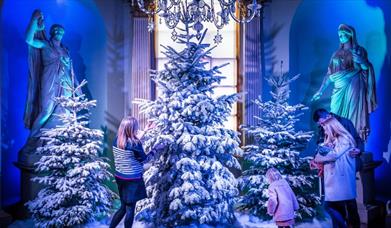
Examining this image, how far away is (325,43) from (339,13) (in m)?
0.57

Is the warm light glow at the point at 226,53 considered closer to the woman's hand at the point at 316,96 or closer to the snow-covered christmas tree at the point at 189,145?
the woman's hand at the point at 316,96

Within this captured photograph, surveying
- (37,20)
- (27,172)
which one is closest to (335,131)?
(27,172)

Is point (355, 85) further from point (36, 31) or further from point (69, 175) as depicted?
point (36, 31)

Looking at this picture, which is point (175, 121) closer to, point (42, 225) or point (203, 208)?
point (203, 208)

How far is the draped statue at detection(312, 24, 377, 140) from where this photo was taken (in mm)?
6844

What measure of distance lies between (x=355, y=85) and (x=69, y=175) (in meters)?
4.47

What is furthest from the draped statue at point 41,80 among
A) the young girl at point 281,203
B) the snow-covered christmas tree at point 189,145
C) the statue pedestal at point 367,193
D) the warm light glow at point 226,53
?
the statue pedestal at point 367,193

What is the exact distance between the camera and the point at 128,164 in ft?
18.1

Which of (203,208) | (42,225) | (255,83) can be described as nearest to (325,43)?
(255,83)

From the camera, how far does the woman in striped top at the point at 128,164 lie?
5504 mm

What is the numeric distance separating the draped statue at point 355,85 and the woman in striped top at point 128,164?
3.32 meters

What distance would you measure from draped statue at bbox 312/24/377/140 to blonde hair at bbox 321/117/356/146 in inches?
70.6

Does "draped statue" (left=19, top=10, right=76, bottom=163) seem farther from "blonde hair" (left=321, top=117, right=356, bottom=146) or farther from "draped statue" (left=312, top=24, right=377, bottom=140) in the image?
"draped statue" (left=312, top=24, right=377, bottom=140)

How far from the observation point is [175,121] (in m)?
6.13
